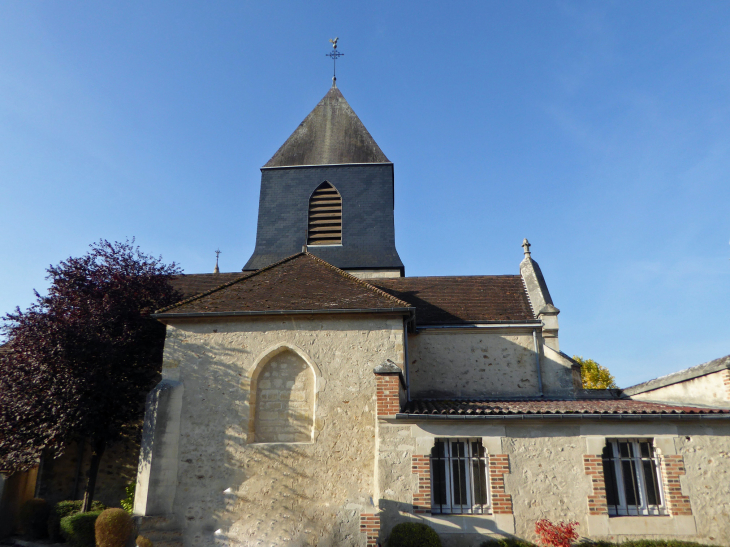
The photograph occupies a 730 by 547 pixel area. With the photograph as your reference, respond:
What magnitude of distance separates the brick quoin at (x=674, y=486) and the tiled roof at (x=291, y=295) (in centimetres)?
519

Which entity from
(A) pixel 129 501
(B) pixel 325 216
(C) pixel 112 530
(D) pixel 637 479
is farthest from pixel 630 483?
(B) pixel 325 216

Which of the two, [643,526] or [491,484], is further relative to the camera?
[491,484]

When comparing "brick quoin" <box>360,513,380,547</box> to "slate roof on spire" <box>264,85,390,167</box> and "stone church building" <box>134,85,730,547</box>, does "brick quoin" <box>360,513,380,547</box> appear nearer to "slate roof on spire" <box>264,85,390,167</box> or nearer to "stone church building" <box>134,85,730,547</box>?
"stone church building" <box>134,85,730,547</box>

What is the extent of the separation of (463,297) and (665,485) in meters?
6.92

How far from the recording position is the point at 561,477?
8.98 m

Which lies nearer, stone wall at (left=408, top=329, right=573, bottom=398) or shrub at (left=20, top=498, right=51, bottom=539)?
shrub at (left=20, top=498, right=51, bottom=539)

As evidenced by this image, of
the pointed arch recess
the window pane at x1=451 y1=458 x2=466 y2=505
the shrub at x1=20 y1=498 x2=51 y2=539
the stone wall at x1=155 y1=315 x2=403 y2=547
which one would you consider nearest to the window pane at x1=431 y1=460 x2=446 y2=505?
the window pane at x1=451 y1=458 x2=466 y2=505

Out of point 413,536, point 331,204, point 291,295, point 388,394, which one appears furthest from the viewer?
point 331,204

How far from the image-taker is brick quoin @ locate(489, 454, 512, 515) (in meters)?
8.84

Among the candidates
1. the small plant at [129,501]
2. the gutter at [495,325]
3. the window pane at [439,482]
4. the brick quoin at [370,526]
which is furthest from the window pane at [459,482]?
the small plant at [129,501]

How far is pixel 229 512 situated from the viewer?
31.7 ft

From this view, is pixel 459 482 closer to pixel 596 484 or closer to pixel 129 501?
pixel 596 484

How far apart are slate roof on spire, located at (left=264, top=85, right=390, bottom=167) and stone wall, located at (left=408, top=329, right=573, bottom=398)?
29.8 ft

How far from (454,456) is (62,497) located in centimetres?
924
